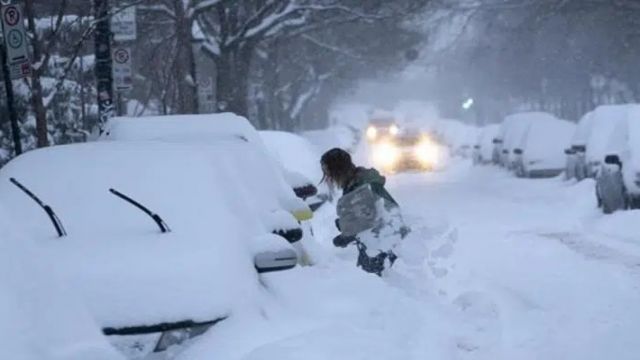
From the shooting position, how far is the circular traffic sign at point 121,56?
13.5 meters

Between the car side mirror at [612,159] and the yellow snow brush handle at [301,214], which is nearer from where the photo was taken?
the yellow snow brush handle at [301,214]

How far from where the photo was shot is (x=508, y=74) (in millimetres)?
53062

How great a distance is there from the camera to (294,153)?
15602 millimetres

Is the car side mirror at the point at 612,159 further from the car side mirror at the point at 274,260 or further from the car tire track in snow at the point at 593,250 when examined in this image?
the car side mirror at the point at 274,260

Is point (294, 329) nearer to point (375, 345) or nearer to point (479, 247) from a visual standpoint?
point (375, 345)

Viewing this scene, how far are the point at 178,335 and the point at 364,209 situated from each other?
375cm

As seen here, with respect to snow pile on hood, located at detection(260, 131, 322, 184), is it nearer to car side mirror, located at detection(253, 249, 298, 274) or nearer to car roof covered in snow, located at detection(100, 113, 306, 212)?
car roof covered in snow, located at detection(100, 113, 306, 212)

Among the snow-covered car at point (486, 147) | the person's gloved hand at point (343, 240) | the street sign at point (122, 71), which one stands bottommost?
the snow-covered car at point (486, 147)

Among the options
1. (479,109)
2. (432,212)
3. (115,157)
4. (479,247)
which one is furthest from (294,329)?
(479,109)

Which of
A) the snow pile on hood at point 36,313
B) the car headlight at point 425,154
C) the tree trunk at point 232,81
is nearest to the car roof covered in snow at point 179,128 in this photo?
the snow pile on hood at point 36,313

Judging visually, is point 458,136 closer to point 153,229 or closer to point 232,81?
point 232,81

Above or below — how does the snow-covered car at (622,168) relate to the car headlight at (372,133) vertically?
above

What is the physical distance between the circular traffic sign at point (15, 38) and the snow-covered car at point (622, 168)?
959 cm

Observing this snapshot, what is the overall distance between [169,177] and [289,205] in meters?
1.55
